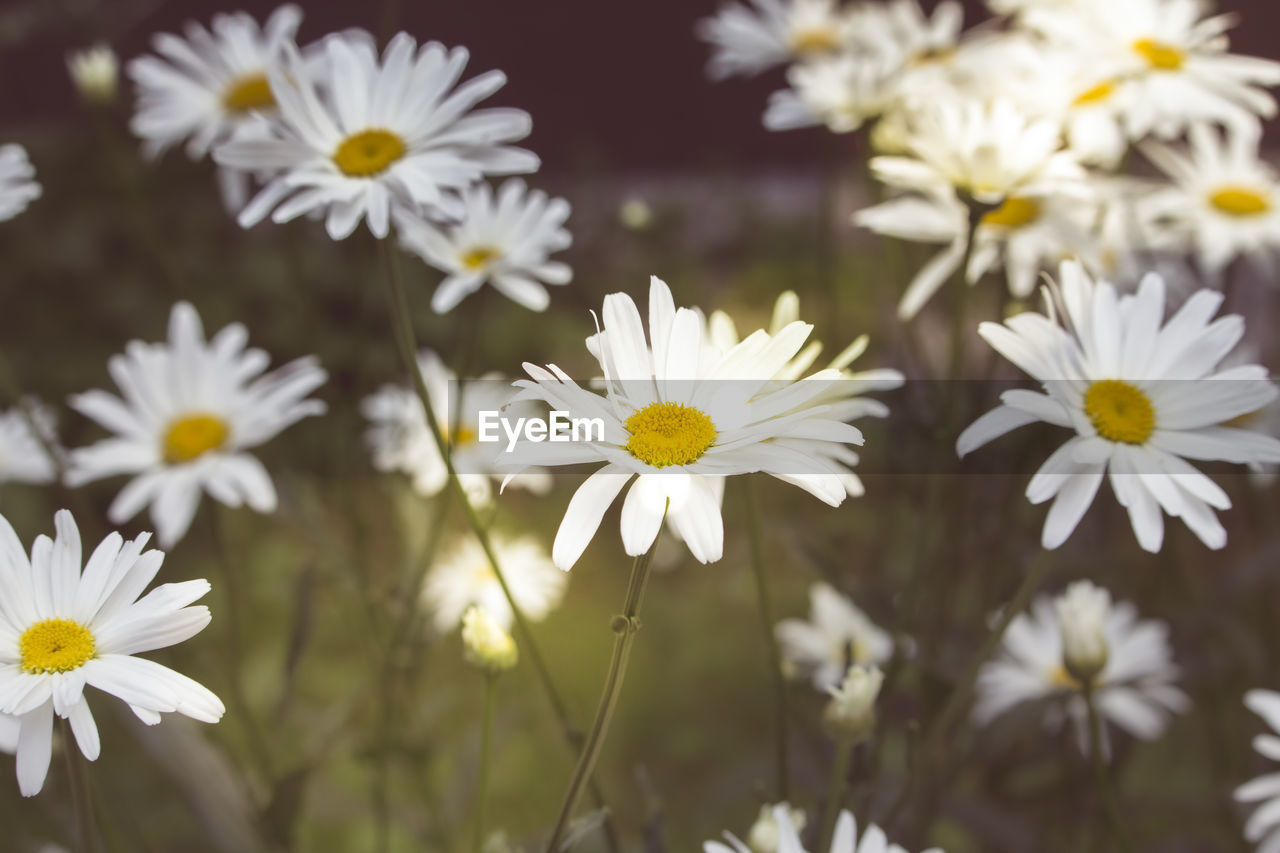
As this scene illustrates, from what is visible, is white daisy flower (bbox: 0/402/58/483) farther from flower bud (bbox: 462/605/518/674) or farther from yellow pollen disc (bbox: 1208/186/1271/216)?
yellow pollen disc (bbox: 1208/186/1271/216)

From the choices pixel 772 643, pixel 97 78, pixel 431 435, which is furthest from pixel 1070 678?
pixel 97 78

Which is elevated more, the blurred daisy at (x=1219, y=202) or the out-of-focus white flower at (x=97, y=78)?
the out-of-focus white flower at (x=97, y=78)

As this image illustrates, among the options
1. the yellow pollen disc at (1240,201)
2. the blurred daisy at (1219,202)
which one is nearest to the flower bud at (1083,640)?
the blurred daisy at (1219,202)

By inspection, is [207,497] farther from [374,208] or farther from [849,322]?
A: [849,322]

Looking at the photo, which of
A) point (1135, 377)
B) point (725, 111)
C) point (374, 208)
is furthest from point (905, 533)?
point (725, 111)

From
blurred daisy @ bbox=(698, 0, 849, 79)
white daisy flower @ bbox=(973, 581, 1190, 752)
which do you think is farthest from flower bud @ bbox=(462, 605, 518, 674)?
blurred daisy @ bbox=(698, 0, 849, 79)

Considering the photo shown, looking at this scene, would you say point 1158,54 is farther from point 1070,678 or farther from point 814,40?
point 1070,678

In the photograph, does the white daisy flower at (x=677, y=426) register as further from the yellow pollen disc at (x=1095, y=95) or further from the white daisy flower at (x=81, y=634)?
the yellow pollen disc at (x=1095, y=95)
